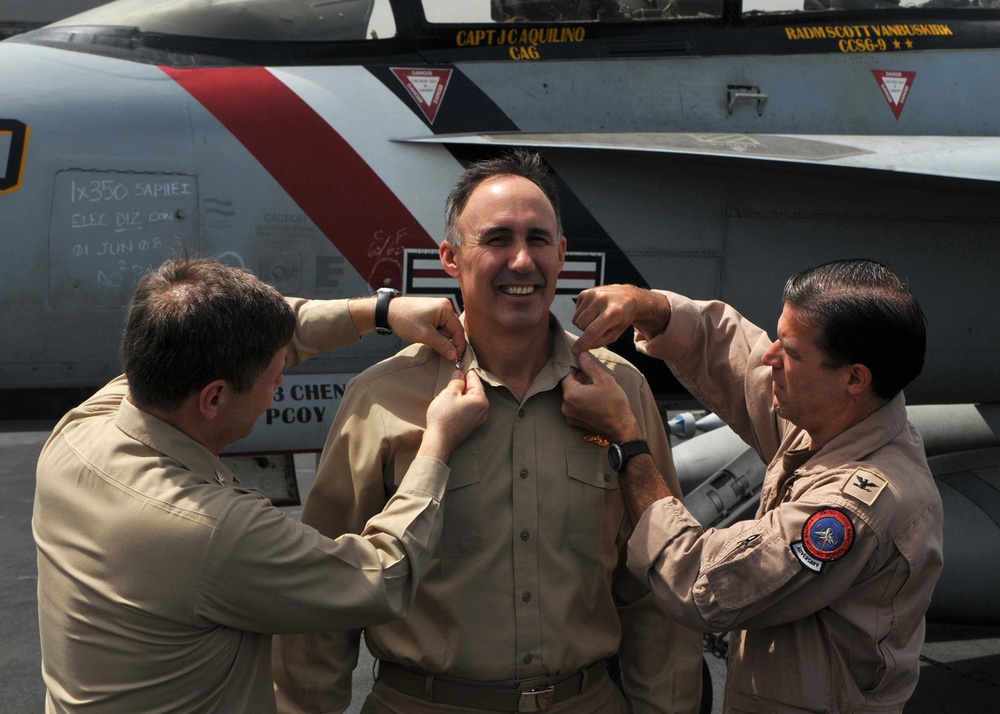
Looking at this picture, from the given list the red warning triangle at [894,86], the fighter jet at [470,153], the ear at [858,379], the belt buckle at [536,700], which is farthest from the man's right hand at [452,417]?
the red warning triangle at [894,86]

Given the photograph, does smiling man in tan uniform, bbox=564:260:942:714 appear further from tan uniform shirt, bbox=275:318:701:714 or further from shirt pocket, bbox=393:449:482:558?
shirt pocket, bbox=393:449:482:558

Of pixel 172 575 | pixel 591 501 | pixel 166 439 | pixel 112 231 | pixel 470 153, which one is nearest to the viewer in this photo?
pixel 172 575

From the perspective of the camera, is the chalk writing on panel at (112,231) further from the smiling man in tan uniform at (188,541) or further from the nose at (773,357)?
the nose at (773,357)

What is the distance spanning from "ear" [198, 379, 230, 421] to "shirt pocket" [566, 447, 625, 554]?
2.69 ft

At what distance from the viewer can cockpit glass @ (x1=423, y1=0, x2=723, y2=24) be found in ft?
13.1

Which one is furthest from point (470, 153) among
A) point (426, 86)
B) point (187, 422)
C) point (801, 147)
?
point (187, 422)

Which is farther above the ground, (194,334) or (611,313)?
(194,334)

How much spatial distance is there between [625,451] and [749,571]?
372mm

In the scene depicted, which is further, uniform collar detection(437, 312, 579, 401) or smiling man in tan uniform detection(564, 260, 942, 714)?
uniform collar detection(437, 312, 579, 401)

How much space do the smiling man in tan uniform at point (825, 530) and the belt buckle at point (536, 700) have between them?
34 cm

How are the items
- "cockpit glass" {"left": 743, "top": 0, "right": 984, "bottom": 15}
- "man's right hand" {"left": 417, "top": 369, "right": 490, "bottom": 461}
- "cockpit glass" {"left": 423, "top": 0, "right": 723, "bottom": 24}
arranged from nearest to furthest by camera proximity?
"man's right hand" {"left": 417, "top": 369, "right": 490, "bottom": 461} → "cockpit glass" {"left": 423, "top": 0, "right": 723, "bottom": 24} → "cockpit glass" {"left": 743, "top": 0, "right": 984, "bottom": 15}

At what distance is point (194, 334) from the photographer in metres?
1.79

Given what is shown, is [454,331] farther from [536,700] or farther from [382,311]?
[536,700]

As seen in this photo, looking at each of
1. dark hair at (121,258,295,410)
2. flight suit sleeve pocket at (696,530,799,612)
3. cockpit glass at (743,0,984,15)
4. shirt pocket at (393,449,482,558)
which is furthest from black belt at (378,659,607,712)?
cockpit glass at (743,0,984,15)
